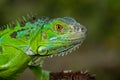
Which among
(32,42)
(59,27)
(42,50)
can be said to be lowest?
(42,50)

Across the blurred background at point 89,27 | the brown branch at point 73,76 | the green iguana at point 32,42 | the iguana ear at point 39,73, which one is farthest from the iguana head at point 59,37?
the blurred background at point 89,27

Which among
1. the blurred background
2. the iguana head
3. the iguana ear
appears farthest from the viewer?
the blurred background

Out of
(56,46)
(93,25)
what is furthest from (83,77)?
(93,25)

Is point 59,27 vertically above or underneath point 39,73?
above

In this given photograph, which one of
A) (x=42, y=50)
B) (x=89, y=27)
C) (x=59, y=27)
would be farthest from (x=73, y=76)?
(x=89, y=27)

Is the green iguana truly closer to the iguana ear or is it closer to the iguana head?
the iguana head

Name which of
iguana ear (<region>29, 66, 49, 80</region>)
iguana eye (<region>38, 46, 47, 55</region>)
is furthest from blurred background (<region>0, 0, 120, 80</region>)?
iguana eye (<region>38, 46, 47, 55</region>)

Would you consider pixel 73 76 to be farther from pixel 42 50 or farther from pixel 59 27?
pixel 59 27
